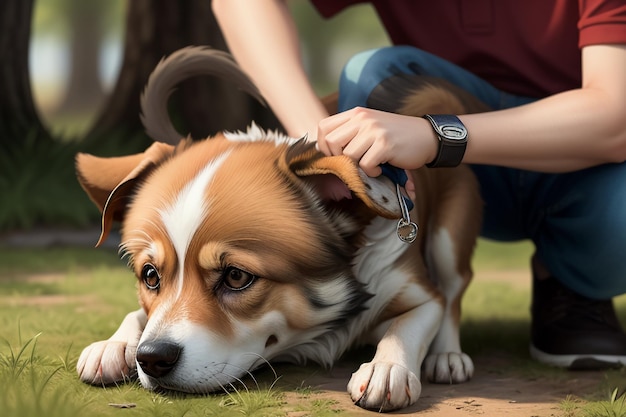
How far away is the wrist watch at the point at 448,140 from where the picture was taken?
2.53 m

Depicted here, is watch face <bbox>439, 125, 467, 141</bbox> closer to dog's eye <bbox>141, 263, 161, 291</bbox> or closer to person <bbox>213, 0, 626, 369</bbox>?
person <bbox>213, 0, 626, 369</bbox>

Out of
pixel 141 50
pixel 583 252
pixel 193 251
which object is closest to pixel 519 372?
pixel 583 252

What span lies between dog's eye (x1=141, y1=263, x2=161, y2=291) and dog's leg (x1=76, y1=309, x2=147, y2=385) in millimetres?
216

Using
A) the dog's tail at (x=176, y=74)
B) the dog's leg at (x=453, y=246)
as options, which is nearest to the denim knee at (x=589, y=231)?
the dog's leg at (x=453, y=246)

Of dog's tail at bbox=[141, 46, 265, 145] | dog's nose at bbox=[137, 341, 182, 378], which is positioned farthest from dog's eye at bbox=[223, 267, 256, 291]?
dog's tail at bbox=[141, 46, 265, 145]

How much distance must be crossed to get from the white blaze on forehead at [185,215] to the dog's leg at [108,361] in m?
0.33

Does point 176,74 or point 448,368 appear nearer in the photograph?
point 448,368

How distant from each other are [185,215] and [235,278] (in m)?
0.22

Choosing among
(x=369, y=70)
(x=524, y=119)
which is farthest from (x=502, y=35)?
(x=524, y=119)

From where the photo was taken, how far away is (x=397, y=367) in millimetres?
2410

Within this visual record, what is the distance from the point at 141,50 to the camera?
22.5 feet

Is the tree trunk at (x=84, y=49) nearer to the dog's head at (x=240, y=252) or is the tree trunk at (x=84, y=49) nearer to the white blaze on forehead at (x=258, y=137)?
the white blaze on forehead at (x=258, y=137)

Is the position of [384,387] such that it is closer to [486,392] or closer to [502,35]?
[486,392]

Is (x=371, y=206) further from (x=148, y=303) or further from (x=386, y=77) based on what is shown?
(x=386, y=77)
